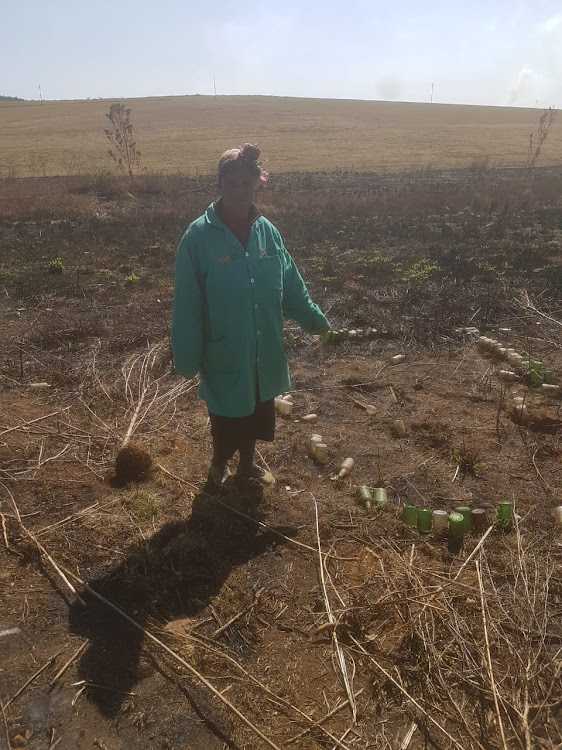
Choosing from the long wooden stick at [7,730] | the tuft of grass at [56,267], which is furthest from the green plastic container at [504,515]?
the tuft of grass at [56,267]

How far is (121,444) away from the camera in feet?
13.6

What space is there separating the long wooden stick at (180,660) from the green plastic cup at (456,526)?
165 centimetres

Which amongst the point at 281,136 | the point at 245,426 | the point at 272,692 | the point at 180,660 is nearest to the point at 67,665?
the point at 180,660

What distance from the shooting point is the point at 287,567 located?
3.12 meters

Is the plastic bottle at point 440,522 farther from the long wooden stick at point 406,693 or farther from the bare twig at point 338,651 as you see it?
the long wooden stick at point 406,693

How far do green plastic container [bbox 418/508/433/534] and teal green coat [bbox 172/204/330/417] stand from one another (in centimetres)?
115

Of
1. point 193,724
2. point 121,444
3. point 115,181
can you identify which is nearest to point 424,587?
point 193,724

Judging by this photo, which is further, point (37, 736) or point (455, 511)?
point (455, 511)

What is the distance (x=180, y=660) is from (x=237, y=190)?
231 centimetres

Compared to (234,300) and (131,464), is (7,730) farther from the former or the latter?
(234,300)

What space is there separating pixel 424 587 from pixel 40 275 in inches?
348

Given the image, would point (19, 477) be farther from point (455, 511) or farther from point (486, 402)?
point (486, 402)

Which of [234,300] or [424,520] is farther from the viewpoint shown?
[424,520]

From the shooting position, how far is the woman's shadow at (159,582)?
2.43 metres
